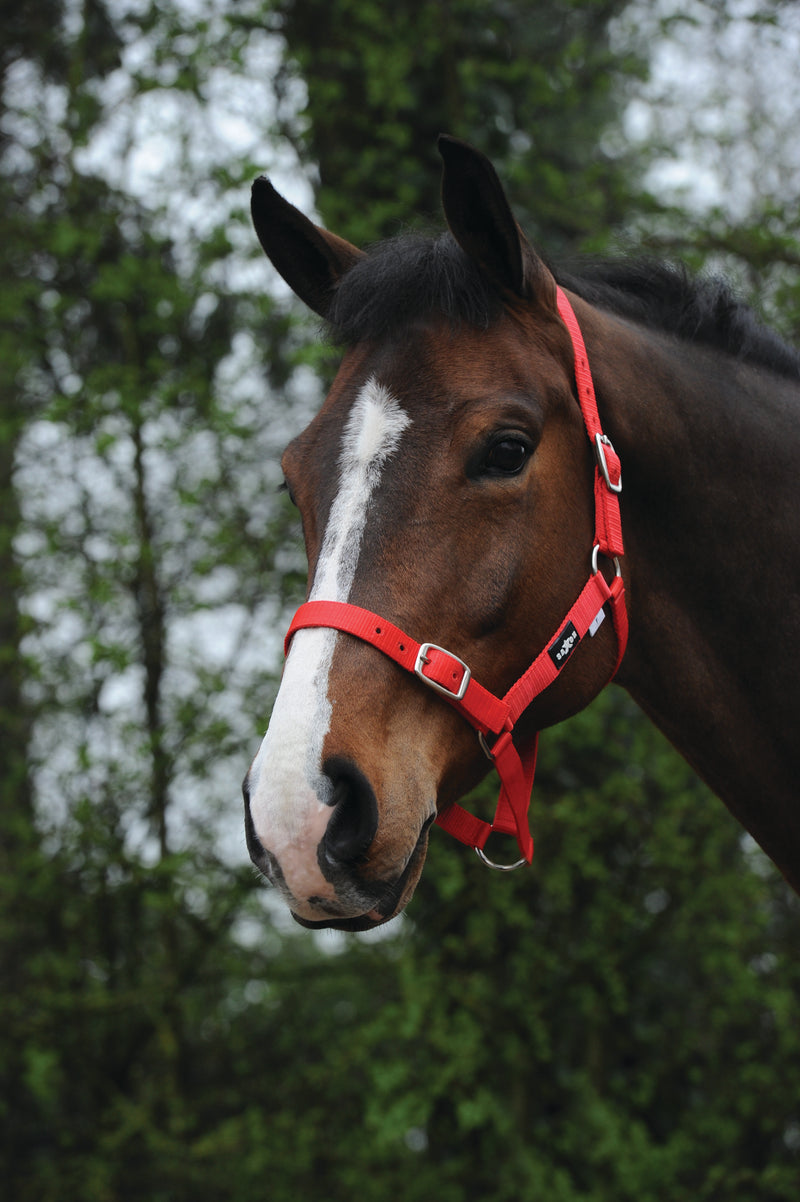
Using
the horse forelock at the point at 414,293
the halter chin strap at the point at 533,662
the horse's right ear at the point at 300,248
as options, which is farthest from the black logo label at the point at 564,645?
the horse's right ear at the point at 300,248

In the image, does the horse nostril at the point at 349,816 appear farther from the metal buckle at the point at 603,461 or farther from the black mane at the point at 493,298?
the black mane at the point at 493,298

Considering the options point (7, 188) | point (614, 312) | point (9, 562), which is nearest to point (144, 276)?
point (7, 188)

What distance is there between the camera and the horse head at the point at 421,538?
141 cm

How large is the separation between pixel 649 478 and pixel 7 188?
16.1 ft

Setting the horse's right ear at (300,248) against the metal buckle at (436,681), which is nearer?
the metal buckle at (436,681)

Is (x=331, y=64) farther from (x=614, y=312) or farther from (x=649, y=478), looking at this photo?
(x=649, y=478)

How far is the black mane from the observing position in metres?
1.82

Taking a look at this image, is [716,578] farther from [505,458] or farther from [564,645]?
[505,458]

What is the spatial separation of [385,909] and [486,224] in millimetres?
1282

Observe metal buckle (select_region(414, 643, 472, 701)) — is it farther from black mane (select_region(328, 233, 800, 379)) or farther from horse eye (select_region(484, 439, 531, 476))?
black mane (select_region(328, 233, 800, 379))

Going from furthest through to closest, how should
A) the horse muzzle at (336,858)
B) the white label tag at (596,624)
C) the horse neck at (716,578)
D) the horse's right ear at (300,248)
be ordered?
the horse's right ear at (300,248), the horse neck at (716,578), the white label tag at (596,624), the horse muzzle at (336,858)

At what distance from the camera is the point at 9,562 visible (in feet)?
16.3

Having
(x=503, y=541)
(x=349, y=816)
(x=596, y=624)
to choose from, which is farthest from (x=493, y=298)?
(x=349, y=816)

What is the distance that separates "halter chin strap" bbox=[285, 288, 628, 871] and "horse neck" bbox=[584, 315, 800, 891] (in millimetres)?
126
